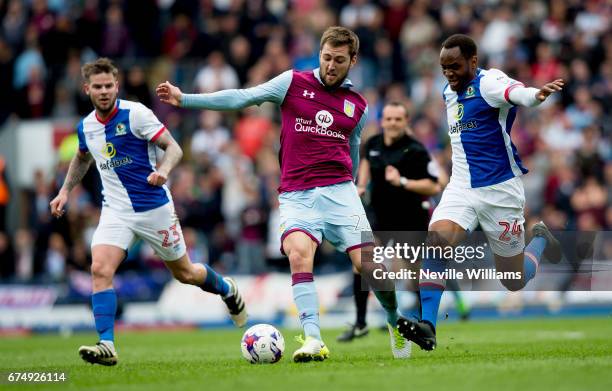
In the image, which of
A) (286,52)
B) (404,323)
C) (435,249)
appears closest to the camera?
(404,323)

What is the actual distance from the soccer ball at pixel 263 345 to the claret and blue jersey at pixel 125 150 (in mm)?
1975

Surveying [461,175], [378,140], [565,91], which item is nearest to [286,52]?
[565,91]

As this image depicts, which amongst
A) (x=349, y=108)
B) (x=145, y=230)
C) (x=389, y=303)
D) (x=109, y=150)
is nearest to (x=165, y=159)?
(x=109, y=150)

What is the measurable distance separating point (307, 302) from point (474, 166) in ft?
6.88

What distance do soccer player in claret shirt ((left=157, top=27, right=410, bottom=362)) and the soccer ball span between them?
0.40 m

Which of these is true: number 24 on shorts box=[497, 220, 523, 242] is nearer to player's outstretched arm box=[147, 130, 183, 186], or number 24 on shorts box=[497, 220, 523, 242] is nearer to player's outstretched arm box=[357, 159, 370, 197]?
player's outstretched arm box=[147, 130, 183, 186]

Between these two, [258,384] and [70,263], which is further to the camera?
[70,263]

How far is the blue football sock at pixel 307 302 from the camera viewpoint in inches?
390

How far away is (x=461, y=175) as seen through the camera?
34.9 feet

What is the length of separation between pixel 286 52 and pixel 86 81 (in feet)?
45.6

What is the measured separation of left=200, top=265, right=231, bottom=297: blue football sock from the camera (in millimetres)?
12203

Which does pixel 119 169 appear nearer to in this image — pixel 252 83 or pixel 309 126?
pixel 309 126

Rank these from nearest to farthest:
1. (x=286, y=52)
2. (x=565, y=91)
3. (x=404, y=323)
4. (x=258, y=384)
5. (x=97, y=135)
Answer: (x=258, y=384) < (x=404, y=323) < (x=97, y=135) < (x=565, y=91) < (x=286, y=52)

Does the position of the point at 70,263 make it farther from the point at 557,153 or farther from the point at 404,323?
the point at 404,323
